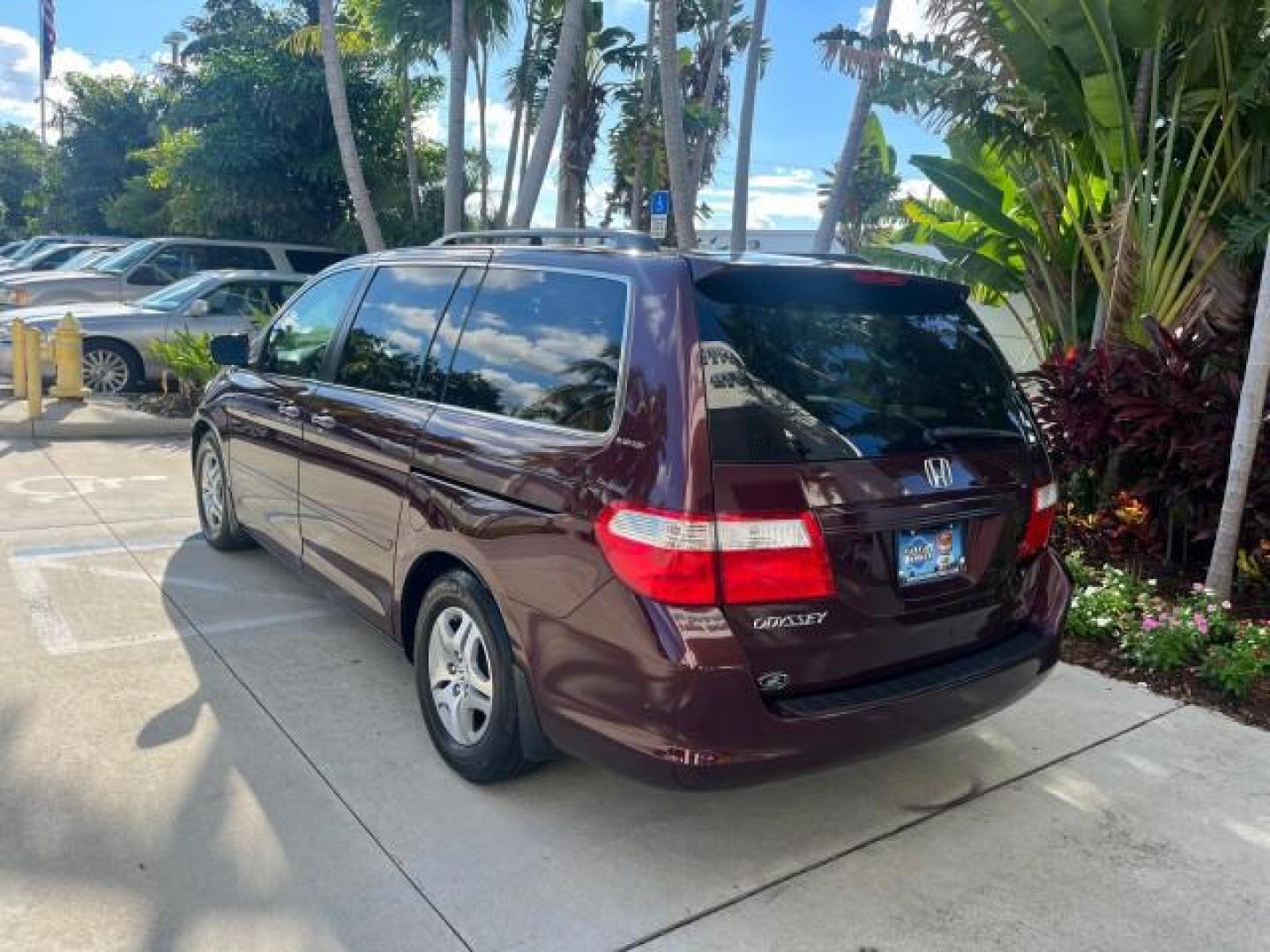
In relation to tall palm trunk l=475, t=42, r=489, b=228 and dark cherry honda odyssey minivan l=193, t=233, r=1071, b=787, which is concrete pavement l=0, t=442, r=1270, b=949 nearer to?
dark cherry honda odyssey minivan l=193, t=233, r=1071, b=787

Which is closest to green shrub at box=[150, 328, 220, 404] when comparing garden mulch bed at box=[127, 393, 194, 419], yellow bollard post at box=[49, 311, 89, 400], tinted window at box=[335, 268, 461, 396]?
garden mulch bed at box=[127, 393, 194, 419]

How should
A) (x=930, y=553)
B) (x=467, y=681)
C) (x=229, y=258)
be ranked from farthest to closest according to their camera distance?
(x=229, y=258) → (x=467, y=681) → (x=930, y=553)

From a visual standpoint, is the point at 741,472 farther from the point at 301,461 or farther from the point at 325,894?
the point at 301,461

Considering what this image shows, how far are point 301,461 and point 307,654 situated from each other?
34.5 inches

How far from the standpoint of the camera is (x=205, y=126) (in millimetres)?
18047

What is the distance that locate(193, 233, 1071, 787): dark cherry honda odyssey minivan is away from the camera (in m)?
2.52

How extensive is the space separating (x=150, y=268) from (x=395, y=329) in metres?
12.2

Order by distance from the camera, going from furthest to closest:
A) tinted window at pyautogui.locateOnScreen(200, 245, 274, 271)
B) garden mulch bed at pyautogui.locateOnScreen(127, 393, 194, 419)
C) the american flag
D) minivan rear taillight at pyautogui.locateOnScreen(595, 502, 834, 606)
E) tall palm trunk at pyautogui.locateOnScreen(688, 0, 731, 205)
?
the american flag → tall palm trunk at pyautogui.locateOnScreen(688, 0, 731, 205) → tinted window at pyautogui.locateOnScreen(200, 245, 274, 271) → garden mulch bed at pyautogui.locateOnScreen(127, 393, 194, 419) → minivan rear taillight at pyautogui.locateOnScreen(595, 502, 834, 606)

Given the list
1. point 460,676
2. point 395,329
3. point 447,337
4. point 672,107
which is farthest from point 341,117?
point 460,676

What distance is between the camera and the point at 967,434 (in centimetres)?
305

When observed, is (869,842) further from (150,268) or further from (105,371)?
(150,268)

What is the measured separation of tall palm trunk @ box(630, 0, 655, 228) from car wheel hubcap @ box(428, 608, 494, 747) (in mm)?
16524

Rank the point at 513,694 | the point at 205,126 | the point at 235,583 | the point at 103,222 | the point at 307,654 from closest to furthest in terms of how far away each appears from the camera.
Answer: the point at 513,694
the point at 307,654
the point at 235,583
the point at 205,126
the point at 103,222

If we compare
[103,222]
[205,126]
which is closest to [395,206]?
[205,126]
